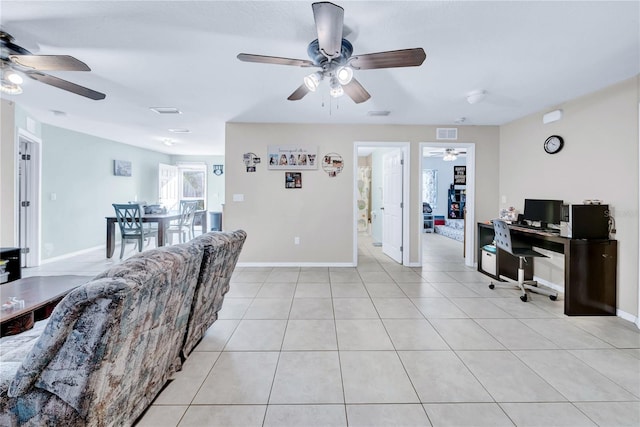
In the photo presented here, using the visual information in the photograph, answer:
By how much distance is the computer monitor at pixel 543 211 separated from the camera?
331 cm

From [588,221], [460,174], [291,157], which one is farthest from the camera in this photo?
[460,174]

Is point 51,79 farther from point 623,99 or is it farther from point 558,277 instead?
point 558,277

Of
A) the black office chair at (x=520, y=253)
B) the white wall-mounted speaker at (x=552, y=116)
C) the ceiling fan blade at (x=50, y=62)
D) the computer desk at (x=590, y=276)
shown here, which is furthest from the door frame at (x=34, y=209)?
the white wall-mounted speaker at (x=552, y=116)

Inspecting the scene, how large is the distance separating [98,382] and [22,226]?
530 cm

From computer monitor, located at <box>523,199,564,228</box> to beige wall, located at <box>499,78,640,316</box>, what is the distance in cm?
19

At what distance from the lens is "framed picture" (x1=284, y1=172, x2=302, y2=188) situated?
14.9 ft

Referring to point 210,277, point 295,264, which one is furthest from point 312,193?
point 210,277

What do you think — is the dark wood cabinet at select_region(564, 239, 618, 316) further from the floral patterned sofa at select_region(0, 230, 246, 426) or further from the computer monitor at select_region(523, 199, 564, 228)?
the floral patterned sofa at select_region(0, 230, 246, 426)

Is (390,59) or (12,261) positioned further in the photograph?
(12,261)

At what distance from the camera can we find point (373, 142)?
4562mm

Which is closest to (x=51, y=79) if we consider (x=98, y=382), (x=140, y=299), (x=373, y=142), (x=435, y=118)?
(x=140, y=299)

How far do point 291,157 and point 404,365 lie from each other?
3422mm

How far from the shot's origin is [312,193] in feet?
15.0

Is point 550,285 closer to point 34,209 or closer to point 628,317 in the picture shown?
point 628,317
